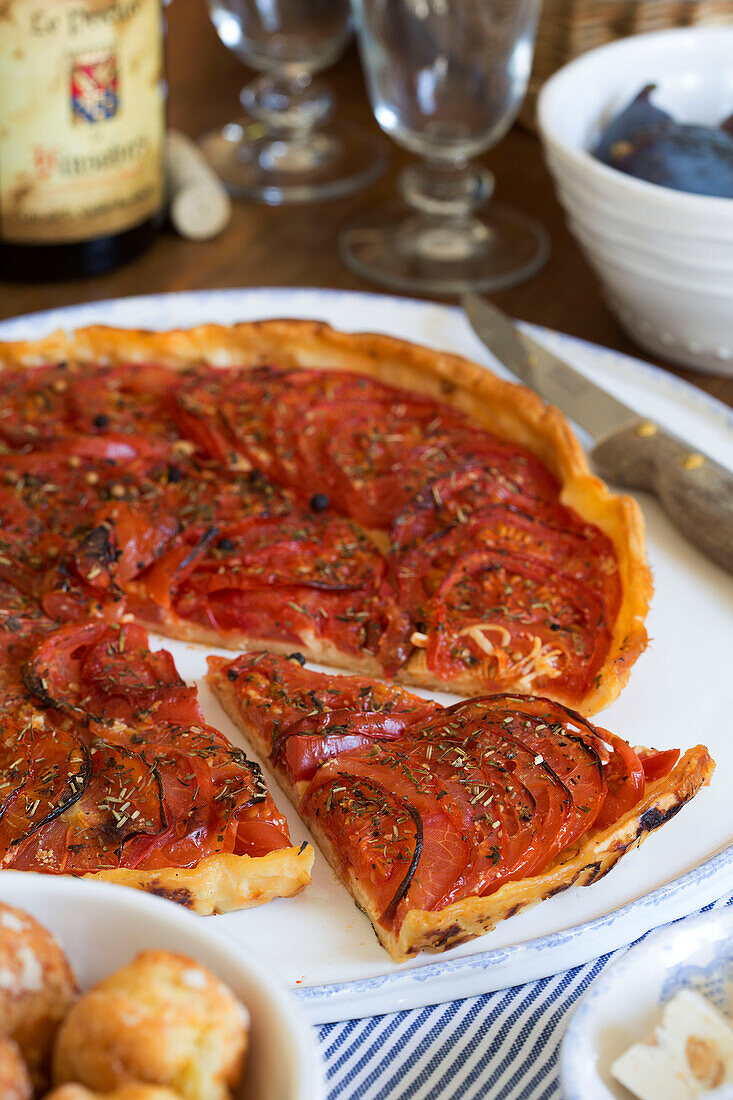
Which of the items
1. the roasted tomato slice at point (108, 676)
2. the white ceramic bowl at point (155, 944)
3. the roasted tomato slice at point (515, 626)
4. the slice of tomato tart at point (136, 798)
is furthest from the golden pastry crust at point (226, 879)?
the roasted tomato slice at point (515, 626)

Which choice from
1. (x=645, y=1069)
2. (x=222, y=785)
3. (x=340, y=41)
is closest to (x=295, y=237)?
(x=340, y=41)

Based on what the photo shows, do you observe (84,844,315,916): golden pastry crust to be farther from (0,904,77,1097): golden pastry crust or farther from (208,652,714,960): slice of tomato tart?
(0,904,77,1097): golden pastry crust

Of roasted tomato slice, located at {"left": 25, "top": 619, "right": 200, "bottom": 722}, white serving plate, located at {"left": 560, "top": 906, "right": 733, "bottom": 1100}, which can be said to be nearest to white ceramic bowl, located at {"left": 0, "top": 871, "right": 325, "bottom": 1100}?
white serving plate, located at {"left": 560, "top": 906, "right": 733, "bottom": 1100}

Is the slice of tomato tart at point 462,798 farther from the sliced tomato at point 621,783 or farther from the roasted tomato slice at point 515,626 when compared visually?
the roasted tomato slice at point 515,626

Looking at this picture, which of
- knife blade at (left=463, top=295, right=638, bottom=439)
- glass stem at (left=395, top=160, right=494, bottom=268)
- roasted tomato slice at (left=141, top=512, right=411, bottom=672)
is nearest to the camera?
roasted tomato slice at (left=141, top=512, right=411, bottom=672)

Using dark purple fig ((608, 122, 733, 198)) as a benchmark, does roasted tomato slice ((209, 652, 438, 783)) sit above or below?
below

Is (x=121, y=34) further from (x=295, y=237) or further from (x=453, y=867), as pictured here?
(x=453, y=867)

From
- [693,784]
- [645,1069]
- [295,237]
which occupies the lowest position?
[295,237]
